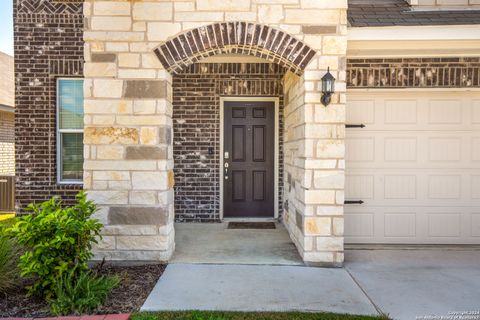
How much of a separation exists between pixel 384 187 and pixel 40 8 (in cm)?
625

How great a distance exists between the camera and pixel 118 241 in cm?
457

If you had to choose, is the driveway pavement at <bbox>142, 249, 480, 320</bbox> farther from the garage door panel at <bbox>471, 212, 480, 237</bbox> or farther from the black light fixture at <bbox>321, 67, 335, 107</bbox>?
the black light fixture at <bbox>321, 67, 335, 107</bbox>

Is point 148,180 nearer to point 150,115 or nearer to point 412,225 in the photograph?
point 150,115

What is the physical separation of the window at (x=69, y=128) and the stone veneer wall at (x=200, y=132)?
1.65 meters

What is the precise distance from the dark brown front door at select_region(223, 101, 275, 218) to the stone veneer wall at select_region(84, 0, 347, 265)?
8.26 feet

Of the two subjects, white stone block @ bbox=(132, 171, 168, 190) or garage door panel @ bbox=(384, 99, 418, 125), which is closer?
white stone block @ bbox=(132, 171, 168, 190)

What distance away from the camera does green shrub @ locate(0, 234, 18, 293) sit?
359 centimetres

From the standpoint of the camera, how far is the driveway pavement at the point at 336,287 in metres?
3.41

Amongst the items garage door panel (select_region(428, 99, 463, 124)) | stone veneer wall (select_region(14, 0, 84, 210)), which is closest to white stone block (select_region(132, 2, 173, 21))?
stone veneer wall (select_region(14, 0, 84, 210))

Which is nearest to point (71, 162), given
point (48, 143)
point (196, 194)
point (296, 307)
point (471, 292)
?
point (48, 143)

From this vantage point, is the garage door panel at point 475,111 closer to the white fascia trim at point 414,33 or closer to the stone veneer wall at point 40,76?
the white fascia trim at point 414,33

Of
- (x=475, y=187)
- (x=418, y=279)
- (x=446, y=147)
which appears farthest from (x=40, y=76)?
(x=475, y=187)

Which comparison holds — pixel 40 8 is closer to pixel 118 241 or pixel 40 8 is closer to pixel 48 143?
pixel 48 143

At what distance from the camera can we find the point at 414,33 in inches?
185
